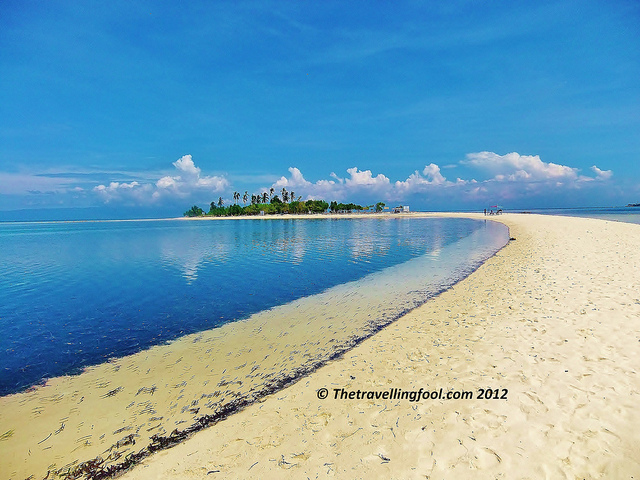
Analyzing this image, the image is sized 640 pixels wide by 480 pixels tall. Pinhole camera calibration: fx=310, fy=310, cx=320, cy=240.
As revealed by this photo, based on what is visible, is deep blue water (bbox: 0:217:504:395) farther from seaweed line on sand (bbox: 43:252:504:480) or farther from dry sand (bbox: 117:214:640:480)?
dry sand (bbox: 117:214:640:480)

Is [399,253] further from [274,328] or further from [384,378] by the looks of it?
[384,378]

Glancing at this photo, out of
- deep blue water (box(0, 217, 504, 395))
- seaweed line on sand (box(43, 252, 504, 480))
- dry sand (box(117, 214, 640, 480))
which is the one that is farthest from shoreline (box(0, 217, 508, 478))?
deep blue water (box(0, 217, 504, 395))

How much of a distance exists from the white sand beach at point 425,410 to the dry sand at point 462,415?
2cm

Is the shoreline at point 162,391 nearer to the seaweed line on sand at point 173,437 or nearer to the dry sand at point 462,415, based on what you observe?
the seaweed line on sand at point 173,437

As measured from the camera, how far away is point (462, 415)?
17.3ft

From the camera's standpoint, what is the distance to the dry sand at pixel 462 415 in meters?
4.29

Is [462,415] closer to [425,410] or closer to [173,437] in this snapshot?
[425,410]

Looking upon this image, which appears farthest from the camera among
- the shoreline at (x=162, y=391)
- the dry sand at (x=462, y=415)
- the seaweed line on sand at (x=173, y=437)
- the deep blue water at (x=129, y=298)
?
the deep blue water at (x=129, y=298)

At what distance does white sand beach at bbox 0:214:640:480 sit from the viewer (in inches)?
172

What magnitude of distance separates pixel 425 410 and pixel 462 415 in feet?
1.99

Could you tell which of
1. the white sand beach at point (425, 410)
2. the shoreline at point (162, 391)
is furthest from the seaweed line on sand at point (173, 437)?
the white sand beach at point (425, 410)

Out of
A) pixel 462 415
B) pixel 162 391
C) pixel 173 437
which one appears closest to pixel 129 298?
pixel 162 391

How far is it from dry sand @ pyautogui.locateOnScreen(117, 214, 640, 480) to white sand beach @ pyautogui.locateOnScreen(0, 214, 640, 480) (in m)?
0.02

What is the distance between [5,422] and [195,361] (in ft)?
12.7
